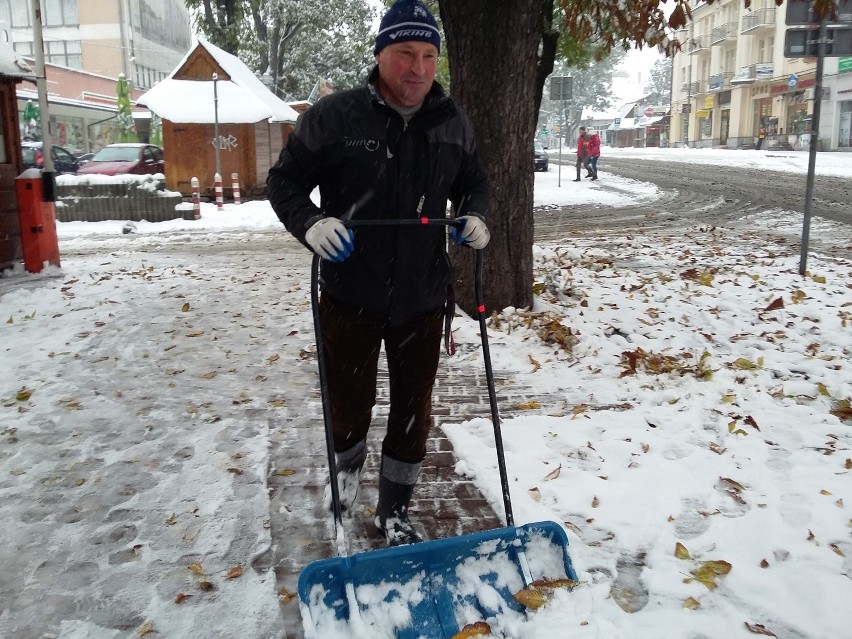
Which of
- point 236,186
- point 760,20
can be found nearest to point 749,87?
point 760,20

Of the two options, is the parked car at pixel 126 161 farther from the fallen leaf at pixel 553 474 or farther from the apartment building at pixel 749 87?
the apartment building at pixel 749 87

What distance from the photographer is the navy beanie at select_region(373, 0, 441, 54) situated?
2.75 m

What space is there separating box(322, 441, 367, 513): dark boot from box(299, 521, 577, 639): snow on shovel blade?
677 millimetres

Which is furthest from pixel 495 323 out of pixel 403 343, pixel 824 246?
pixel 824 246

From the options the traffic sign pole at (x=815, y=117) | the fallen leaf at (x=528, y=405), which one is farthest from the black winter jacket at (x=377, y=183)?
the traffic sign pole at (x=815, y=117)

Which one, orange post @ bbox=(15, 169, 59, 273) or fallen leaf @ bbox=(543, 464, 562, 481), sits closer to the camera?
fallen leaf @ bbox=(543, 464, 562, 481)

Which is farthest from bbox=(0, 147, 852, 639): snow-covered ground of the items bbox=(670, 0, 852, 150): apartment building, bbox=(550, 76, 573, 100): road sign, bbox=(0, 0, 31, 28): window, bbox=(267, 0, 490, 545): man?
bbox=(0, 0, 31, 28): window

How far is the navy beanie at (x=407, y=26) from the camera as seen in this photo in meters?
2.75

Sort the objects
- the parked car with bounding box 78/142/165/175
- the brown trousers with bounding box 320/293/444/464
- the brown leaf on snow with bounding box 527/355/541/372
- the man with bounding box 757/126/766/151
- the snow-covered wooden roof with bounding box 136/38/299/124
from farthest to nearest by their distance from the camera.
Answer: the man with bounding box 757/126/766/151, the snow-covered wooden roof with bounding box 136/38/299/124, the parked car with bounding box 78/142/165/175, the brown leaf on snow with bounding box 527/355/541/372, the brown trousers with bounding box 320/293/444/464

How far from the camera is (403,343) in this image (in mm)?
3076

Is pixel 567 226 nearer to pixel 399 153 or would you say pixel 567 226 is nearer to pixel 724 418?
pixel 724 418

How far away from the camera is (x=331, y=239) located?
8.56ft

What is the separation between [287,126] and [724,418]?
23.9 meters

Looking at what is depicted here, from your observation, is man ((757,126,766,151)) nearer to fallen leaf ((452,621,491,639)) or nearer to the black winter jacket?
the black winter jacket
